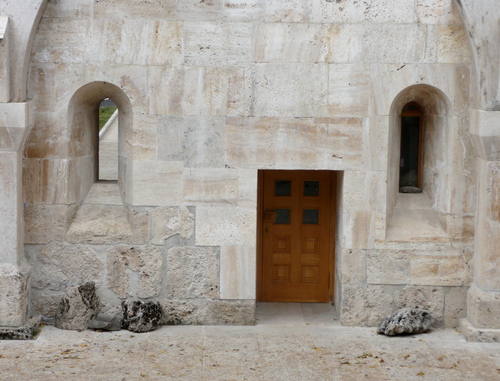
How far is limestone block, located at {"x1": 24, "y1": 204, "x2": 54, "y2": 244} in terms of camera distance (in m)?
9.45

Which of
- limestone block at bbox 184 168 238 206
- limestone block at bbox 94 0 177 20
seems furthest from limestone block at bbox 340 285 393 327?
limestone block at bbox 94 0 177 20

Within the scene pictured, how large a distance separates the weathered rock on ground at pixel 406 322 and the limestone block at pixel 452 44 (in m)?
2.80

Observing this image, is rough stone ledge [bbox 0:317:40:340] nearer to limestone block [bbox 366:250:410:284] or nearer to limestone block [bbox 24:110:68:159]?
limestone block [bbox 24:110:68:159]

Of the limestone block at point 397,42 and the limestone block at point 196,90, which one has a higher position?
the limestone block at point 397,42

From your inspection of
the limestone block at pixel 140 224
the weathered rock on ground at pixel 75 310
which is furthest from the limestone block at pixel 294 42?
the weathered rock on ground at pixel 75 310

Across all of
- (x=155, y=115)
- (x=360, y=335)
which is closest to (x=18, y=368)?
(x=155, y=115)

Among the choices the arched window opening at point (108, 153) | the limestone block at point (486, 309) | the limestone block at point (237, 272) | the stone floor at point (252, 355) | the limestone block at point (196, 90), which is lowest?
the stone floor at point (252, 355)

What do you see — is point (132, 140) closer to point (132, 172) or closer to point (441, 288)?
point (132, 172)

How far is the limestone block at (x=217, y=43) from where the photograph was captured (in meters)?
9.20

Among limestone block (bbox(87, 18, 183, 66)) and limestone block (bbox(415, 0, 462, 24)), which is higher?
limestone block (bbox(415, 0, 462, 24))

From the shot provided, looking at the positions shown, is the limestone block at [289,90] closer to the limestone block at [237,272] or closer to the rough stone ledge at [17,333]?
the limestone block at [237,272]

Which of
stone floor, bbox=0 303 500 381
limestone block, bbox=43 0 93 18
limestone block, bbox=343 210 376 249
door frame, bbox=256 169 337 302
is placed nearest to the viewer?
stone floor, bbox=0 303 500 381

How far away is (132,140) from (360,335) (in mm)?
3326

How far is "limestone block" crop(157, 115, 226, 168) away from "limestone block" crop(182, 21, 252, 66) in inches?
25.1
